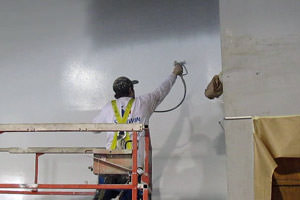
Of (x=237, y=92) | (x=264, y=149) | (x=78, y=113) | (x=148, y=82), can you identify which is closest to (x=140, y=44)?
(x=148, y=82)

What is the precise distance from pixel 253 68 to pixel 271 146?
0.69 m

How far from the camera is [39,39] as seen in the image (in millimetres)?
6238

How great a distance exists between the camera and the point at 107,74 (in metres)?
5.86

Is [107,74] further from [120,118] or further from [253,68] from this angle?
[253,68]

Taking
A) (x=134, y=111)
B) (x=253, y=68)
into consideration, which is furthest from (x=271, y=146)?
(x=134, y=111)

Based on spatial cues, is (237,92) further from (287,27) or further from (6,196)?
(6,196)

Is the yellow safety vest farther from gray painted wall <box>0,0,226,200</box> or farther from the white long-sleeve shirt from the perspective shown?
gray painted wall <box>0,0,226,200</box>

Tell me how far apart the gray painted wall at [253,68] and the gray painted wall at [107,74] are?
209 cm

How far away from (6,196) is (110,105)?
2734mm

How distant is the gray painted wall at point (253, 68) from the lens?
310 centimetres

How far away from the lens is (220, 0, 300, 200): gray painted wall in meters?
3.10

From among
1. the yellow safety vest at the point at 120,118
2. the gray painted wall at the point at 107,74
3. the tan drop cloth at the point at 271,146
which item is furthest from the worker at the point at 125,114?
the gray painted wall at the point at 107,74

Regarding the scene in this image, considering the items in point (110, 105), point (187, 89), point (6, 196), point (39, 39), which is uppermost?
point (39, 39)

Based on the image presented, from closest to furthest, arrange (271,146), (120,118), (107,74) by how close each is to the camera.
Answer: (271,146), (120,118), (107,74)
